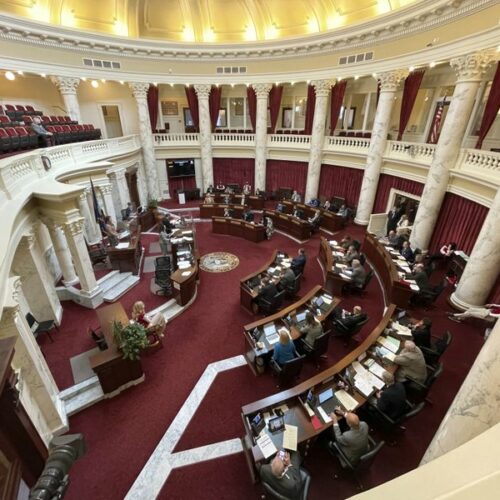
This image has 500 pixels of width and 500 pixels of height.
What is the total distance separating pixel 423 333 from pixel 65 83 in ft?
53.3

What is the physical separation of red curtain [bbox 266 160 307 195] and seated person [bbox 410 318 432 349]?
11838 millimetres

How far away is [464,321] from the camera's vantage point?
718 centimetres

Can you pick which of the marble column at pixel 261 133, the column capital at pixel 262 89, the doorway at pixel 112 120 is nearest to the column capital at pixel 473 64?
the column capital at pixel 262 89

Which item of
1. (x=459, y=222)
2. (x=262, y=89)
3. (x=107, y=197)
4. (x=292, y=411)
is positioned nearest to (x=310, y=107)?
(x=262, y=89)

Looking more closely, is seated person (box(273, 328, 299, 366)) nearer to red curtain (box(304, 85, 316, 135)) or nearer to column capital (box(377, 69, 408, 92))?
column capital (box(377, 69, 408, 92))

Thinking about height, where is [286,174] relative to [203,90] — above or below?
below

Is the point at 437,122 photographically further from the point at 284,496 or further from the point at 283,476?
the point at 284,496

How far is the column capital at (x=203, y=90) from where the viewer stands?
49.2 ft

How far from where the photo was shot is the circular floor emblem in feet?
32.7

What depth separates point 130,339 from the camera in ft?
16.9

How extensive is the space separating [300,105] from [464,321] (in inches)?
568

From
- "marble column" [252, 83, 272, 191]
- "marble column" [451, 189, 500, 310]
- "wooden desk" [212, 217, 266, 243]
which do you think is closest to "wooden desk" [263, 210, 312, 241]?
"wooden desk" [212, 217, 266, 243]

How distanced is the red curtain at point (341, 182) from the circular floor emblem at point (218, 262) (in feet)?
23.7

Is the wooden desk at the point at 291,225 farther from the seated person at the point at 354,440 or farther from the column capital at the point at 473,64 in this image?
the seated person at the point at 354,440
